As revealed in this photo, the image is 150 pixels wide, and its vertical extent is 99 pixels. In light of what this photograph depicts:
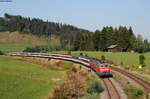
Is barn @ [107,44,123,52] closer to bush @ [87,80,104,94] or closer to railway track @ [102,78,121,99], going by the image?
railway track @ [102,78,121,99]

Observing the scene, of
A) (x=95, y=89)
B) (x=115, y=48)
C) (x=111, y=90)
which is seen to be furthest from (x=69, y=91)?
(x=115, y=48)

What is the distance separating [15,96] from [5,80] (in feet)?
26.6

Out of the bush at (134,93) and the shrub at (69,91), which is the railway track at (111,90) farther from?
the shrub at (69,91)

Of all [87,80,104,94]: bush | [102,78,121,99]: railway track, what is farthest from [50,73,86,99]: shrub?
[102,78,121,99]: railway track

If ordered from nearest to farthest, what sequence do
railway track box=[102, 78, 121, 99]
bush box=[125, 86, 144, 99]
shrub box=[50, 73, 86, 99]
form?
1. railway track box=[102, 78, 121, 99]
2. bush box=[125, 86, 144, 99]
3. shrub box=[50, 73, 86, 99]

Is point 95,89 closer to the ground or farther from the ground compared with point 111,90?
farther from the ground

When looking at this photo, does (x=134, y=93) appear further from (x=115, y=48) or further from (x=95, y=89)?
(x=115, y=48)

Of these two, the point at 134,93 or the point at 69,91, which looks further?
the point at 69,91

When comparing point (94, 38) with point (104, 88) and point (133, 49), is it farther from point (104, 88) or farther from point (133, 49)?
point (104, 88)

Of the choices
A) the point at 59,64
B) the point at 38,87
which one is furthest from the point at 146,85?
the point at 59,64

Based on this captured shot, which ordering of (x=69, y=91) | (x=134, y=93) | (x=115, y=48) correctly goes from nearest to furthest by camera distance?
(x=134, y=93) < (x=69, y=91) < (x=115, y=48)

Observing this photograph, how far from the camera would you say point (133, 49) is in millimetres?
107125

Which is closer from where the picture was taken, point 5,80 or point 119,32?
point 5,80

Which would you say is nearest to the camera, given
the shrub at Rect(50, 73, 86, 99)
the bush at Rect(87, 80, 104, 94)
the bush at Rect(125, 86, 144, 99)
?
the bush at Rect(125, 86, 144, 99)
